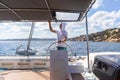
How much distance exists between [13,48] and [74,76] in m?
2.25

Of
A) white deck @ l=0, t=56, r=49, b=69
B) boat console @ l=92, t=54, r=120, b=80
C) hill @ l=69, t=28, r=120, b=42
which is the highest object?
hill @ l=69, t=28, r=120, b=42

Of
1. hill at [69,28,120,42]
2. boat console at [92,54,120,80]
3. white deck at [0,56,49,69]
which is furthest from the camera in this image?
hill at [69,28,120,42]

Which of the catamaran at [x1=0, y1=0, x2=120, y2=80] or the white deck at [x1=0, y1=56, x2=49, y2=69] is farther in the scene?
the white deck at [x1=0, y1=56, x2=49, y2=69]

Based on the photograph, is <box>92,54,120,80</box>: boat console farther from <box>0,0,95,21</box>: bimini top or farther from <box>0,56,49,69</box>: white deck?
<box>0,56,49,69</box>: white deck

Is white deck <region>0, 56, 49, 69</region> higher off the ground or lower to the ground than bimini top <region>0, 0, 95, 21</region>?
lower

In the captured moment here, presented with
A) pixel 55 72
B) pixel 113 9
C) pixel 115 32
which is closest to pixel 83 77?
pixel 55 72

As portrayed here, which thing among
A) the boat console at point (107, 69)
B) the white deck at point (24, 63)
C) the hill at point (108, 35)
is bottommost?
the white deck at point (24, 63)

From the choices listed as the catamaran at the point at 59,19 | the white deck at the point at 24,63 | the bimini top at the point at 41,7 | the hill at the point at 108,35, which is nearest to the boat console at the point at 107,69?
the catamaran at the point at 59,19

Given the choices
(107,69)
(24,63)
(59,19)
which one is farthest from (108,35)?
(107,69)

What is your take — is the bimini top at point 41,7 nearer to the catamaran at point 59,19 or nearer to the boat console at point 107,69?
the catamaran at point 59,19

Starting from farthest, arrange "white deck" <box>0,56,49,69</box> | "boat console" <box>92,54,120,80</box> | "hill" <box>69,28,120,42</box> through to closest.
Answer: "hill" <box>69,28,120,42</box>, "white deck" <box>0,56,49,69</box>, "boat console" <box>92,54,120,80</box>

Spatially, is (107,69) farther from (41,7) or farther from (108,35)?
(108,35)

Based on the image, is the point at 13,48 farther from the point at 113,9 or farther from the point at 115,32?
the point at 113,9

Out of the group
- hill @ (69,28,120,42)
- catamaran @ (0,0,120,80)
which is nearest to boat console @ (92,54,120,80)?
catamaran @ (0,0,120,80)
